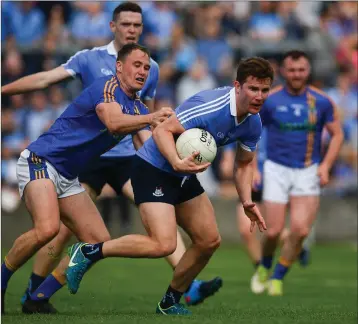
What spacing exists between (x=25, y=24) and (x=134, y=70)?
11.9 meters

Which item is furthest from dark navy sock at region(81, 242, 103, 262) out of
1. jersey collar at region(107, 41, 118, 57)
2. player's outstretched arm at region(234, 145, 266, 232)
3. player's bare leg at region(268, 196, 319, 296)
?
player's bare leg at region(268, 196, 319, 296)

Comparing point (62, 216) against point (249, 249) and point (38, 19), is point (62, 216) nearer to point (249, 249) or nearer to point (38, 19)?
point (249, 249)

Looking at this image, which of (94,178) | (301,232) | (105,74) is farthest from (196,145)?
(301,232)

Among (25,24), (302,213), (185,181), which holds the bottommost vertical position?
(302,213)

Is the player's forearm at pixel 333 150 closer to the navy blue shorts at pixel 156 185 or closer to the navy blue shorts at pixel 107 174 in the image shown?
the navy blue shorts at pixel 107 174

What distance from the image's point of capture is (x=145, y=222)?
872 centimetres

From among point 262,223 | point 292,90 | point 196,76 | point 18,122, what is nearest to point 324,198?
point 196,76

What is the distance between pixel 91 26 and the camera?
2034cm

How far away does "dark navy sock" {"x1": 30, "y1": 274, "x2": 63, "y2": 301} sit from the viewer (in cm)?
953

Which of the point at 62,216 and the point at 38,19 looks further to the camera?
the point at 38,19

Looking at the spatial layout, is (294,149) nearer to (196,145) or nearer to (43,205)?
(196,145)

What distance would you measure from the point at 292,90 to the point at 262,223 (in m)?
4.20

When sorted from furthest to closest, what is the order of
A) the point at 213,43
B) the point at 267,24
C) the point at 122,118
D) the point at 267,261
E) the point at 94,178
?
the point at 267,24 < the point at 213,43 < the point at 267,261 < the point at 94,178 < the point at 122,118

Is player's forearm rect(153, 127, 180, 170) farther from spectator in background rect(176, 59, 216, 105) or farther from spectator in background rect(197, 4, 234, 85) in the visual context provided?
spectator in background rect(197, 4, 234, 85)
